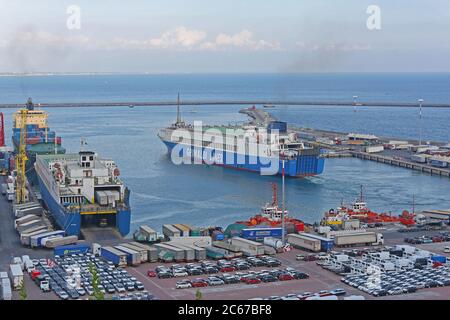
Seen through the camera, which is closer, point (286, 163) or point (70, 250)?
point (70, 250)

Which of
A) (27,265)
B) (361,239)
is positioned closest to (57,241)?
(27,265)

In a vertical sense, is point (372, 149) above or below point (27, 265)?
above

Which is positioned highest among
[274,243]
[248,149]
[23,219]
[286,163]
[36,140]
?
[36,140]

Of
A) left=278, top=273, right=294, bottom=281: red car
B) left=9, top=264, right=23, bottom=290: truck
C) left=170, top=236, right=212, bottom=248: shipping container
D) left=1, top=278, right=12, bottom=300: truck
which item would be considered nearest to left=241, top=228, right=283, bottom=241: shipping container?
left=170, top=236, right=212, bottom=248: shipping container

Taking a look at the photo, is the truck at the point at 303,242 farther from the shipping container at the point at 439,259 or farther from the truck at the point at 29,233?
the truck at the point at 29,233

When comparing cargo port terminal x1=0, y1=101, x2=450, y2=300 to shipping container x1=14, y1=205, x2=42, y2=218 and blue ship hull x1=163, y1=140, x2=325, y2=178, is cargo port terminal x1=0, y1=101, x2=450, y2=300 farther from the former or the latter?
blue ship hull x1=163, y1=140, x2=325, y2=178

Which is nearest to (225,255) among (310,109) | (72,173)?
(72,173)

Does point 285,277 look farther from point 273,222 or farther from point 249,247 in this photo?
point 273,222

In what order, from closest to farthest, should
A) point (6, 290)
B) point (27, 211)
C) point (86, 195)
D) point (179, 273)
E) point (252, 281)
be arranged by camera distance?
point (6, 290), point (252, 281), point (179, 273), point (86, 195), point (27, 211)
